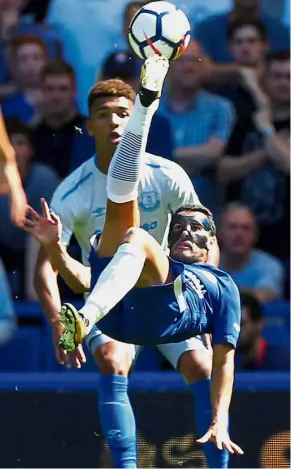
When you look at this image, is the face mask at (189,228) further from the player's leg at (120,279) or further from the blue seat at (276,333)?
the blue seat at (276,333)

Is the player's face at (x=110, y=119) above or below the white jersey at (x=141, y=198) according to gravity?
above

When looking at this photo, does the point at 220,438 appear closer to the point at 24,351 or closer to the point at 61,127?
the point at 24,351

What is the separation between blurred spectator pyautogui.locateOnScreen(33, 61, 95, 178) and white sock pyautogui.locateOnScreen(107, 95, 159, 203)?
1.99 m

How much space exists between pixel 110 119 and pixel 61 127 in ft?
4.52

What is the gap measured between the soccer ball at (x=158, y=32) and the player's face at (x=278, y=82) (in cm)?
186

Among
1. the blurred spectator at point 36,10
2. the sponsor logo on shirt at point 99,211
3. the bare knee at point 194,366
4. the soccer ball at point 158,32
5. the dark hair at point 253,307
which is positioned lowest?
the dark hair at point 253,307

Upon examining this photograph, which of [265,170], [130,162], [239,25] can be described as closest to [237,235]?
[265,170]

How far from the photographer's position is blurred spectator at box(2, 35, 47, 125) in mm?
8289

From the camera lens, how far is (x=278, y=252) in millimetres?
8125

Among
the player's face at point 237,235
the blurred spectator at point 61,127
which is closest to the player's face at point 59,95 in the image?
the blurred spectator at point 61,127

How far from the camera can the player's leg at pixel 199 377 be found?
6.56 m

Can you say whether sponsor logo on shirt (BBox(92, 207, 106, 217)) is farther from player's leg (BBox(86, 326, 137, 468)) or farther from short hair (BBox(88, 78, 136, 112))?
player's leg (BBox(86, 326, 137, 468))

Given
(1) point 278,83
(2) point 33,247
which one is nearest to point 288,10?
(1) point 278,83

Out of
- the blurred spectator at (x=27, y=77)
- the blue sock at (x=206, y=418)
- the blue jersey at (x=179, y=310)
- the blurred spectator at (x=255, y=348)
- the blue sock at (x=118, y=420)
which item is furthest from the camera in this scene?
the blurred spectator at (x=27, y=77)
